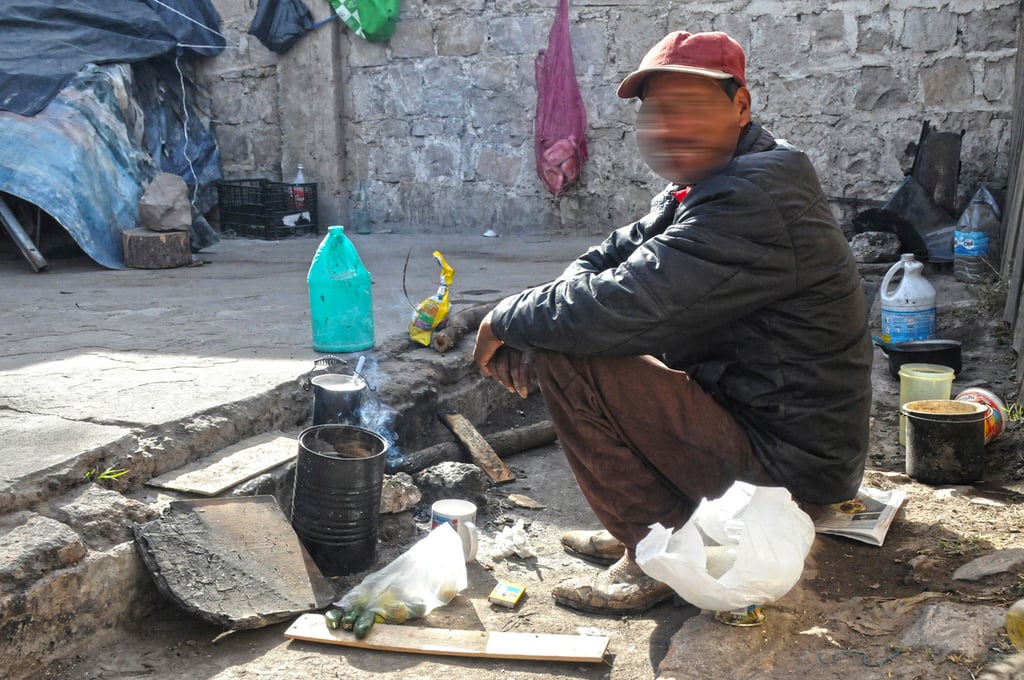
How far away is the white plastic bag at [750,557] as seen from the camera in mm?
2223

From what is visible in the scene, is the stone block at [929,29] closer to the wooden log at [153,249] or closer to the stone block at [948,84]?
the stone block at [948,84]

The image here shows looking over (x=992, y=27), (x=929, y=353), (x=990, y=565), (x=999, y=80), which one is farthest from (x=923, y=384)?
(x=992, y=27)

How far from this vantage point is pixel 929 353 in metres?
4.17

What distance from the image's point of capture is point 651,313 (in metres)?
2.37

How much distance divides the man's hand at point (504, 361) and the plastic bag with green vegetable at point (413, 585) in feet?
1.61

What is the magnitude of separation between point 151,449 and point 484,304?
2.05 meters

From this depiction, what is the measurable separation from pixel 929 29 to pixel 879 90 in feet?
1.66

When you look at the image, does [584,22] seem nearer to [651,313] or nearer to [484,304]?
[484,304]

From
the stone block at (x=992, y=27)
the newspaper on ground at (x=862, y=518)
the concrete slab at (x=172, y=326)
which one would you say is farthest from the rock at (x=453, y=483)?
the stone block at (x=992, y=27)

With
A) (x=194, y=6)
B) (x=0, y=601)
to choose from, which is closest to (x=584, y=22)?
(x=194, y=6)

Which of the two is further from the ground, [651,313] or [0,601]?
[651,313]

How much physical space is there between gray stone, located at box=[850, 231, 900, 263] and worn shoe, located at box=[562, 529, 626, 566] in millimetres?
3562

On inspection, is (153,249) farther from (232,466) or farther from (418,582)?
(418,582)

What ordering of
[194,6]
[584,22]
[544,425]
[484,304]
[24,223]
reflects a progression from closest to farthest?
1. [544,425]
2. [484,304]
3. [24,223]
4. [584,22]
5. [194,6]
